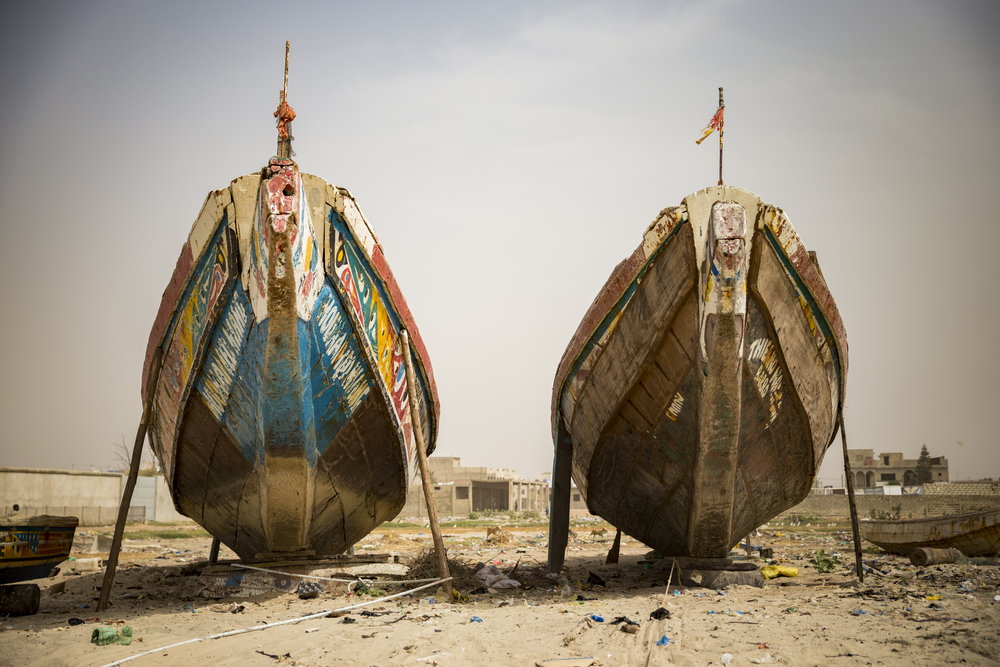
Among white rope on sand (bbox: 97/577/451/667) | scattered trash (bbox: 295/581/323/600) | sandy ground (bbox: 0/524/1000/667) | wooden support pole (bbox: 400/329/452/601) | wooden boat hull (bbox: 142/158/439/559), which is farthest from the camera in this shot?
wooden support pole (bbox: 400/329/452/601)

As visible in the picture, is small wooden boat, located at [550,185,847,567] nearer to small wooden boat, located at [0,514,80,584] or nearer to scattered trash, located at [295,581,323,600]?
scattered trash, located at [295,581,323,600]

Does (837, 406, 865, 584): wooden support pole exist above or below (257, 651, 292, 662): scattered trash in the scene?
above

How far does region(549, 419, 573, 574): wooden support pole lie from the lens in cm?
834

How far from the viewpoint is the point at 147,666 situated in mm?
4281

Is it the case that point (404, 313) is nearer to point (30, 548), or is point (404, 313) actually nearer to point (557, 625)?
point (557, 625)

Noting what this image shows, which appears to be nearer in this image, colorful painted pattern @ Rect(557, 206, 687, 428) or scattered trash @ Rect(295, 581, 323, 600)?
colorful painted pattern @ Rect(557, 206, 687, 428)

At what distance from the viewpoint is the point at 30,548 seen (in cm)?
654

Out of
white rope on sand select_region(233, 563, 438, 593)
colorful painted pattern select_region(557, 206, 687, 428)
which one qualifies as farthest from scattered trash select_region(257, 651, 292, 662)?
colorful painted pattern select_region(557, 206, 687, 428)

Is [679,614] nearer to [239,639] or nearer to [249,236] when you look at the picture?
[239,639]

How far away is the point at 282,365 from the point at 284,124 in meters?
2.22

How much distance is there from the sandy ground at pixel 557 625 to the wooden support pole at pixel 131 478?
274 mm

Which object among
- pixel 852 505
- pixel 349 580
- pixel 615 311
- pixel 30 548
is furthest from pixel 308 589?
pixel 852 505

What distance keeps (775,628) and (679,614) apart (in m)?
0.84

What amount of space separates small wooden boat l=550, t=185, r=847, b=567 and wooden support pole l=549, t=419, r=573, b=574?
39 cm
